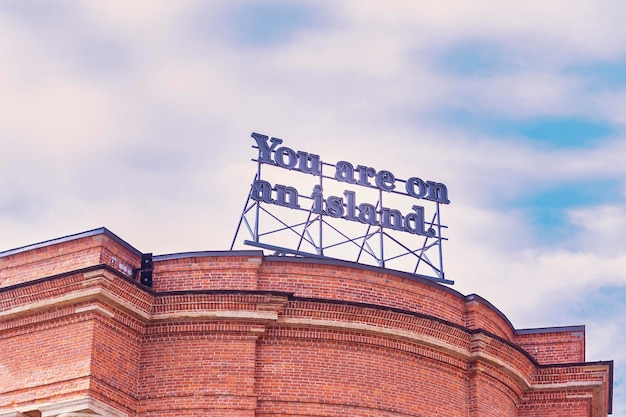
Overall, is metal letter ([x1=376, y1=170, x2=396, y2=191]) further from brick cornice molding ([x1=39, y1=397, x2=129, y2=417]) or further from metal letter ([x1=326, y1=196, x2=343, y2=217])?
brick cornice molding ([x1=39, y1=397, x2=129, y2=417])

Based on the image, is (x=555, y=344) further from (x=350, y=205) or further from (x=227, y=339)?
(x=227, y=339)

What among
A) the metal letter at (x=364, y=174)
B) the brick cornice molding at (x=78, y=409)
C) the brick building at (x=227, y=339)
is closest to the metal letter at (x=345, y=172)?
the metal letter at (x=364, y=174)

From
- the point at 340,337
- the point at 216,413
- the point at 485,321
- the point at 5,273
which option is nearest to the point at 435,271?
the point at 485,321

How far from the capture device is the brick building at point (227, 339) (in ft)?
94.1

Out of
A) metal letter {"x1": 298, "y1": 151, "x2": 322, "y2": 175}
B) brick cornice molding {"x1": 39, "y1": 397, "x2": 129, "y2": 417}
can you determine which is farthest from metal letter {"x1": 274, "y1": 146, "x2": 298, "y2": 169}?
brick cornice molding {"x1": 39, "y1": 397, "x2": 129, "y2": 417}

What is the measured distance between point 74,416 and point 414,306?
31.1 ft

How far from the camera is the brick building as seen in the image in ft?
94.1

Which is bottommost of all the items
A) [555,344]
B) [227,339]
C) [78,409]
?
[78,409]

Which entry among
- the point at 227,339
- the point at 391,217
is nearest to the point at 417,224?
the point at 391,217

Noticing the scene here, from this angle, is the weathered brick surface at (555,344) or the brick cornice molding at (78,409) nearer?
the brick cornice molding at (78,409)

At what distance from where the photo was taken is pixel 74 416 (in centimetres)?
2742

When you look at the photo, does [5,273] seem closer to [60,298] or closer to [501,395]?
[60,298]

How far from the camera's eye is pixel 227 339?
2992cm

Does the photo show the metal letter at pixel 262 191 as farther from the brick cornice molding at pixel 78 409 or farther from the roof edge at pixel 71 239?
the brick cornice molding at pixel 78 409
